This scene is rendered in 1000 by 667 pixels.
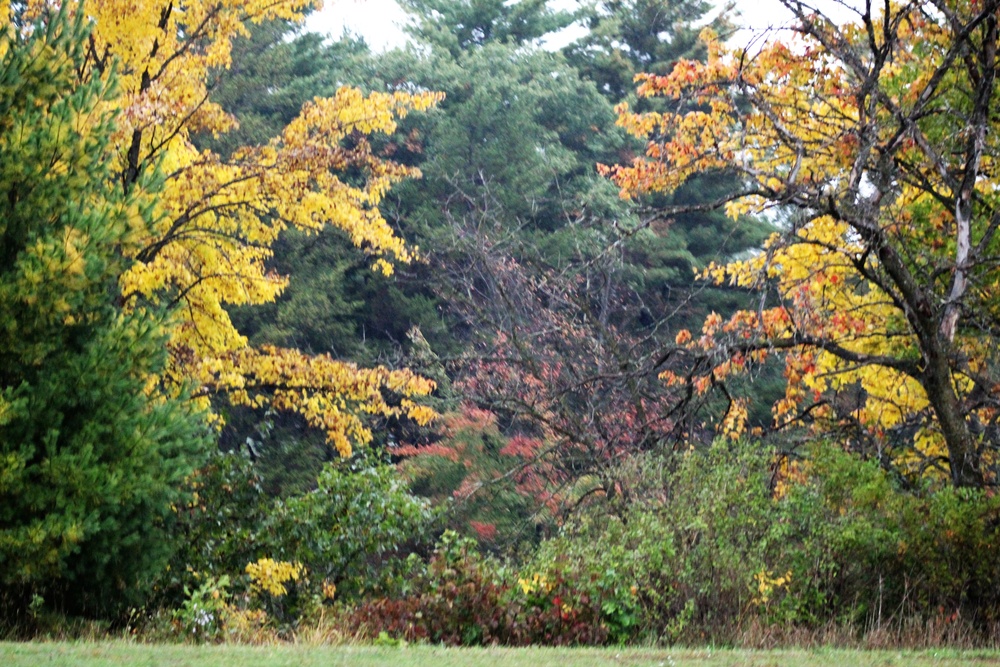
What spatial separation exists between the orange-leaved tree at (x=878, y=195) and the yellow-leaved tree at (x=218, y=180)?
11.9 feet

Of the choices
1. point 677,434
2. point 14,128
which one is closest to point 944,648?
point 677,434

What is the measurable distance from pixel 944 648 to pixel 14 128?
809 centimetres

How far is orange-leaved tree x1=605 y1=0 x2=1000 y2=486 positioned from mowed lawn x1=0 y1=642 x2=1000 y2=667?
3.16 m

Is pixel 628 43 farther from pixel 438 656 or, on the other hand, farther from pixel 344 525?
pixel 438 656

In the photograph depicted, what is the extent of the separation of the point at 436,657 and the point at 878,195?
5742 millimetres

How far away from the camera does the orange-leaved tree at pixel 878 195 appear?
377 inches

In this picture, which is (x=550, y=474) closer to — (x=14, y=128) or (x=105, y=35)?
(x=105, y=35)

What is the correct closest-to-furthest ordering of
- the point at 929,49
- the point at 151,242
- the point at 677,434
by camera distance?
the point at 677,434, the point at 929,49, the point at 151,242

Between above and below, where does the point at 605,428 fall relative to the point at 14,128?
below

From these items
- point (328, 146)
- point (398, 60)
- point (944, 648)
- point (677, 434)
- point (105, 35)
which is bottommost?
point (944, 648)

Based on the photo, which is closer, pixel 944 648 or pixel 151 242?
pixel 944 648

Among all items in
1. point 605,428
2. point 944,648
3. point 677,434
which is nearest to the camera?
point 944,648

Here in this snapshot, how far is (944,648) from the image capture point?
26.2 ft

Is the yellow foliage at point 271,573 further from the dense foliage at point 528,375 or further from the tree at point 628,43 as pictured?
the tree at point 628,43
